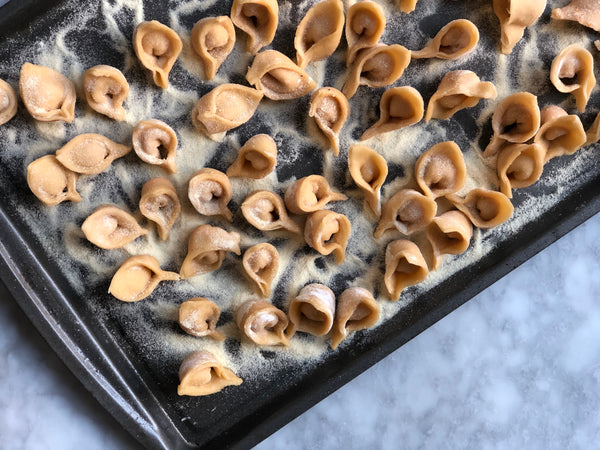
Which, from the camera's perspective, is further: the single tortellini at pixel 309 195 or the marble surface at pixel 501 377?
the marble surface at pixel 501 377

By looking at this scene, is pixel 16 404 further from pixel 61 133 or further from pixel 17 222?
pixel 61 133

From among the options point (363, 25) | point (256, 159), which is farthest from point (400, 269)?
point (363, 25)

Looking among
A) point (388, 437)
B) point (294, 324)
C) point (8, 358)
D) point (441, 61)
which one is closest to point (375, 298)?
point (294, 324)

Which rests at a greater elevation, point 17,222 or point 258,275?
point 17,222

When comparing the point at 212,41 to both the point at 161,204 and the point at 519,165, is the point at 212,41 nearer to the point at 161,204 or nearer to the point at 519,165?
the point at 161,204

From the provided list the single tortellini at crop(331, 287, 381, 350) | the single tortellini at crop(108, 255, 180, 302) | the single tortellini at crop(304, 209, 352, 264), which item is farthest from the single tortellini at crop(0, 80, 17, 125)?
the single tortellini at crop(331, 287, 381, 350)

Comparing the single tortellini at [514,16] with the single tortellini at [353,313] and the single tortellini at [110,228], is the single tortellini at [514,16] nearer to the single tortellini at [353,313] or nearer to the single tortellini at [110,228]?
the single tortellini at [353,313]

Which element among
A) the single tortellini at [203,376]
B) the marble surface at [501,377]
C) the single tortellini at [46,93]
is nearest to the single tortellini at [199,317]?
the single tortellini at [203,376]
